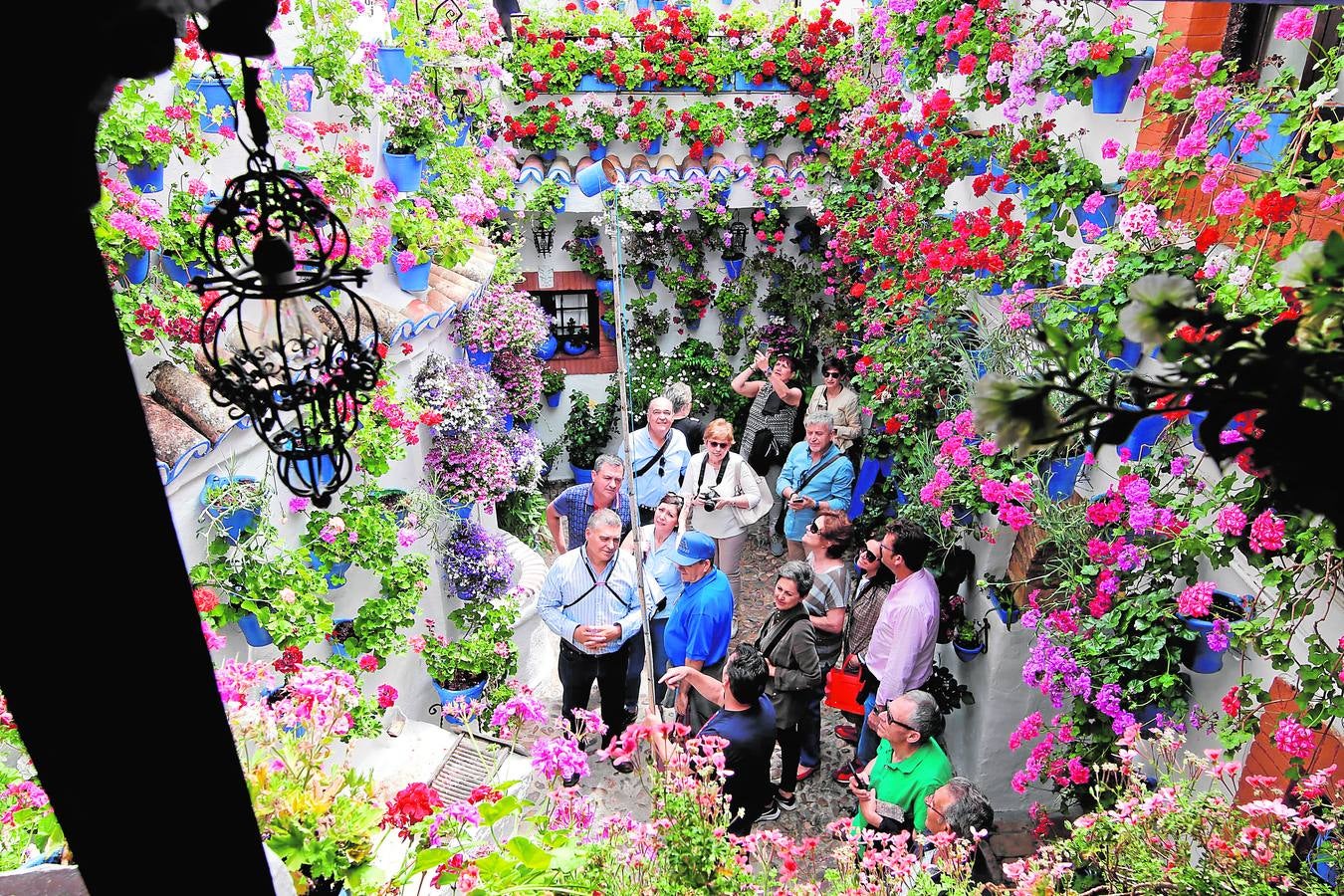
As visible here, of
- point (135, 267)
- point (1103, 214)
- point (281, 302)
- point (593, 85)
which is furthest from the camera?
point (593, 85)

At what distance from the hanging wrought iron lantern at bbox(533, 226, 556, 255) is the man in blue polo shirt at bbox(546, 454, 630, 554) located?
3.77m

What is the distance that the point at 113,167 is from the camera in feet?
8.66

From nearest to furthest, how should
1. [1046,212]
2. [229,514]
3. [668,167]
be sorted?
1. [229,514]
2. [1046,212]
3. [668,167]

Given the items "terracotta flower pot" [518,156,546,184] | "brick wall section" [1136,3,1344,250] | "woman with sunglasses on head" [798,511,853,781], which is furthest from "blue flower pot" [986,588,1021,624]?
"terracotta flower pot" [518,156,546,184]

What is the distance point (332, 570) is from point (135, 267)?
141cm

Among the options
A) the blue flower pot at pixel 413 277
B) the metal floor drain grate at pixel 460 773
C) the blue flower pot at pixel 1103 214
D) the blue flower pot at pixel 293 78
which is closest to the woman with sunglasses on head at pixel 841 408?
the blue flower pot at pixel 1103 214

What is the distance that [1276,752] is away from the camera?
294cm

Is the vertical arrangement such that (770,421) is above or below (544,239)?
below

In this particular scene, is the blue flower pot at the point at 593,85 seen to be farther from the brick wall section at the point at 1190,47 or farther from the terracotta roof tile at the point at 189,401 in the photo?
the terracotta roof tile at the point at 189,401

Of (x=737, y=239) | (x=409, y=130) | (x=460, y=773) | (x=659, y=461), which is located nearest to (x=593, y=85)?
(x=737, y=239)

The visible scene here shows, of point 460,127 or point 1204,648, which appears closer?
point 1204,648

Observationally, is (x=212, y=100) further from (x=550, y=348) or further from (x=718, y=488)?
(x=550, y=348)

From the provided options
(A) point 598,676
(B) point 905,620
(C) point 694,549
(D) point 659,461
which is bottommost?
(A) point 598,676

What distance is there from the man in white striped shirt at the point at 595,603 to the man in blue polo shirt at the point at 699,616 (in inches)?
9.5
